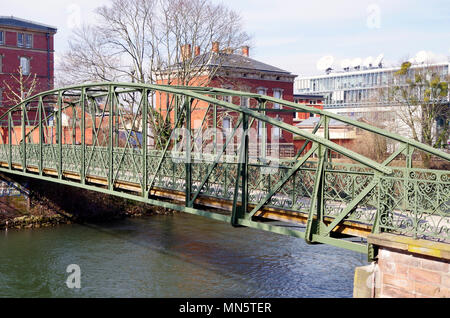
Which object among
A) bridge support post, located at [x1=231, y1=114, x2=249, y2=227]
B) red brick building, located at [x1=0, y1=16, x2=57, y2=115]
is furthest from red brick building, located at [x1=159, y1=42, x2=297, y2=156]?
bridge support post, located at [x1=231, y1=114, x2=249, y2=227]

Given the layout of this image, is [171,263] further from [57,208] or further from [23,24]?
[23,24]

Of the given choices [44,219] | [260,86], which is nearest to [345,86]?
[260,86]

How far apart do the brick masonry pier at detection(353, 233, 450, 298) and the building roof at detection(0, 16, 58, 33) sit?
45656 millimetres

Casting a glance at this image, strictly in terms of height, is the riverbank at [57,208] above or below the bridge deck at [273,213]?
below

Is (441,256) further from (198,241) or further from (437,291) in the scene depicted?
(198,241)

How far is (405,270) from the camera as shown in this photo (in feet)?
25.1

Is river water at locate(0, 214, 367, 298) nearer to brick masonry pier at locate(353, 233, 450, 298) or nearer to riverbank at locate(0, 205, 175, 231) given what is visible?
riverbank at locate(0, 205, 175, 231)

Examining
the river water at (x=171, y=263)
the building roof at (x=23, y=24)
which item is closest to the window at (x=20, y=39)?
the building roof at (x=23, y=24)

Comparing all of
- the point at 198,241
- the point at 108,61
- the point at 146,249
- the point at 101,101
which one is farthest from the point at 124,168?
the point at 101,101

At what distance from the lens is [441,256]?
23.6 feet

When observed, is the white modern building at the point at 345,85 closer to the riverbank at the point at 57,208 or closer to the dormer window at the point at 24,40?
the dormer window at the point at 24,40

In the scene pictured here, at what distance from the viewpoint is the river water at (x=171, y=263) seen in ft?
49.8

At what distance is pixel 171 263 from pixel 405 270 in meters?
11.5

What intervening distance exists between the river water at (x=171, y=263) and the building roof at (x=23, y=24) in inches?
1153
